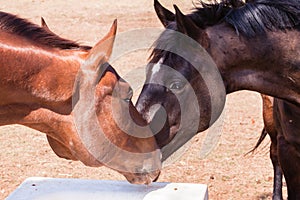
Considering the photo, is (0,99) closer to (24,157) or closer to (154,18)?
(24,157)

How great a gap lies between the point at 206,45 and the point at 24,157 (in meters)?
3.28

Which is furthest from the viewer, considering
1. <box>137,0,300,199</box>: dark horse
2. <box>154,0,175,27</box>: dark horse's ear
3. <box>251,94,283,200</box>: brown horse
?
<box>251,94,283,200</box>: brown horse

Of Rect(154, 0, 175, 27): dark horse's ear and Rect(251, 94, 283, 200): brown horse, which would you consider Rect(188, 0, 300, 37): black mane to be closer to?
Rect(154, 0, 175, 27): dark horse's ear

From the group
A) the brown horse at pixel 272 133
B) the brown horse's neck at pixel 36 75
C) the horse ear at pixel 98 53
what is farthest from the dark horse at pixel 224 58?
the brown horse at pixel 272 133

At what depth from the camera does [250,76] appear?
11.1ft

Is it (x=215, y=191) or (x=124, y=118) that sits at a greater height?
(x=124, y=118)

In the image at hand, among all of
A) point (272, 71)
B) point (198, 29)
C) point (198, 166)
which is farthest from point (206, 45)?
point (198, 166)

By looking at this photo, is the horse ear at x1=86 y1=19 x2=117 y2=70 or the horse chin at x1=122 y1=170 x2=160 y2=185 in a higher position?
the horse ear at x1=86 y1=19 x2=117 y2=70

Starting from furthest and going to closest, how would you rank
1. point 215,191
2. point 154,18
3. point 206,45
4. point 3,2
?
1. point 3,2
2. point 154,18
3. point 215,191
4. point 206,45

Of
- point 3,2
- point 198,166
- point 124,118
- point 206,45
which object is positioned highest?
point 206,45

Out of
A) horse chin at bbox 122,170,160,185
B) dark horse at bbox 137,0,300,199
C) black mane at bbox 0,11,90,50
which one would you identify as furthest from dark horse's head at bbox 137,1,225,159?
black mane at bbox 0,11,90,50

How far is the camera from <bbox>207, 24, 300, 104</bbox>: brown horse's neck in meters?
3.33

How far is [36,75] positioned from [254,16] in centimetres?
116

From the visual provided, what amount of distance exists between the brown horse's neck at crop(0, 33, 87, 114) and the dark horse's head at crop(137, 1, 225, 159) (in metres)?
0.40
